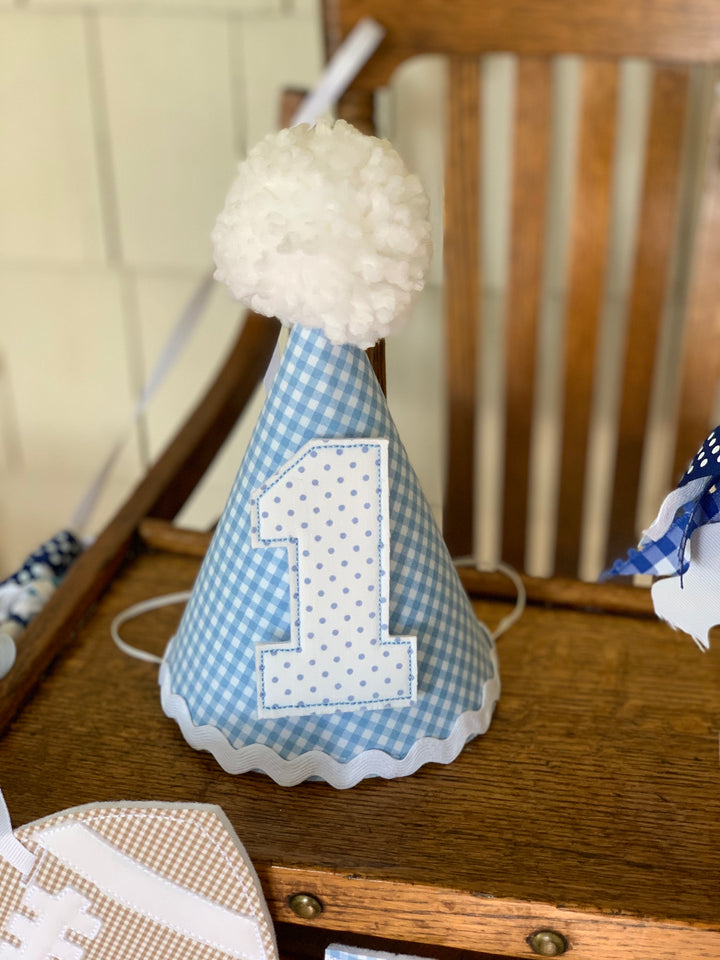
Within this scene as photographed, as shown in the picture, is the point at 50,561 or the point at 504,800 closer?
the point at 504,800

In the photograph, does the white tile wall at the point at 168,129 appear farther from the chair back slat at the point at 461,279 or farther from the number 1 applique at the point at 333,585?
the number 1 applique at the point at 333,585

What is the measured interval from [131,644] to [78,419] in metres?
0.69

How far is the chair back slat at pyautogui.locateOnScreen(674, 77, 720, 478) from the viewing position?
82 cm

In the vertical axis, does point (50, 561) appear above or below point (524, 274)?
below

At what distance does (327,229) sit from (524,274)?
1.69 ft

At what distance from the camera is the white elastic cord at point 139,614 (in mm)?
578

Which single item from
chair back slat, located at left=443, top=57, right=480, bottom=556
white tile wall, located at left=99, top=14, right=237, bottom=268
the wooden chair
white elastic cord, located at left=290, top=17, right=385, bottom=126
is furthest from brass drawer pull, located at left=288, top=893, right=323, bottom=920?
white tile wall, located at left=99, top=14, right=237, bottom=268

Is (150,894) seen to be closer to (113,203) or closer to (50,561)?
(50,561)

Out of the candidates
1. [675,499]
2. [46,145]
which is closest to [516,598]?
[675,499]

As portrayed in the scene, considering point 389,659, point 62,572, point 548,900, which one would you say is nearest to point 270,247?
point 389,659

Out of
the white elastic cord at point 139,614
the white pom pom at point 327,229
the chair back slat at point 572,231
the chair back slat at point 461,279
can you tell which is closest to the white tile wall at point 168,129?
the chair back slat at point 572,231

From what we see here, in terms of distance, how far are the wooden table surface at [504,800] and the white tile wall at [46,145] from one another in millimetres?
661

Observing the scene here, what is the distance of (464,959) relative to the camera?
1.67 ft

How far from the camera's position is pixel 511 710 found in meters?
0.54
